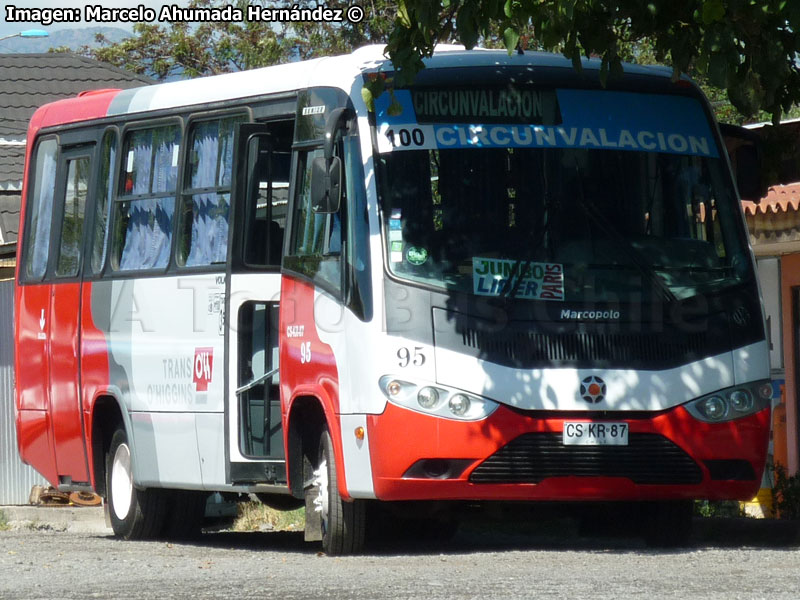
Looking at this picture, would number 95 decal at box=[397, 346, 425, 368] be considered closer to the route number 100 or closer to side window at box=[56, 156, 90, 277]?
the route number 100

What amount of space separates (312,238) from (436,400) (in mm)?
1535

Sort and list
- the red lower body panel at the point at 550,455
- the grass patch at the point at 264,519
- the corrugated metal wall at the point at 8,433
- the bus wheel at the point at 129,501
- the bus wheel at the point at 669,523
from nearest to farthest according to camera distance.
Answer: the red lower body panel at the point at 550,455
the bus wheel at the point at 669,523
the bus wheel at the point at 129,501
the grass patch at the point at 264,519
the corrugated metal wall at the point at 8,433

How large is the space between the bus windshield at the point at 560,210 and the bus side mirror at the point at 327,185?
257mm

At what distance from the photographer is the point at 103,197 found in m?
14.0

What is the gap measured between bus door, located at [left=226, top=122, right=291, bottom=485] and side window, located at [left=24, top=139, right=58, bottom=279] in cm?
348

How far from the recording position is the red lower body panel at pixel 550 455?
9953mm

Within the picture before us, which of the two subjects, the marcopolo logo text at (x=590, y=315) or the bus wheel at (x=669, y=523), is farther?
the bus wheel at (x=669, y=523)

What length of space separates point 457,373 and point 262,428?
95.2 inches

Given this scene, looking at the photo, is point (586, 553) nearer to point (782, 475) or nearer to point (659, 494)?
point (659, 494)

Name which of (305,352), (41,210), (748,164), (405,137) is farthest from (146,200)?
(748,164)

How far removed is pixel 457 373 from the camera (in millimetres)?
9984

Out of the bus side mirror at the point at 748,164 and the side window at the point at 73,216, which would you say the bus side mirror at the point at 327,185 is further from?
the side window at the point at 73,216

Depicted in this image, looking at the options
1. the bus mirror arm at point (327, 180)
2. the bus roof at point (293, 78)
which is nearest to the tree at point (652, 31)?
the bus roof at point (293, 78)

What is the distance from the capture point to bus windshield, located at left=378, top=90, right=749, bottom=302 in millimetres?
10242
